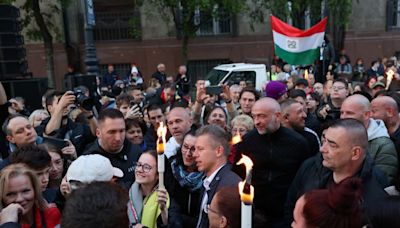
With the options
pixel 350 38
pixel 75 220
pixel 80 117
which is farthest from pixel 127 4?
pixel 75 220

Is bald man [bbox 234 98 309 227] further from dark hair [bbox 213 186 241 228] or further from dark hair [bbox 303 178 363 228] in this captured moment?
dark hair [bbox 303 178 363 228]

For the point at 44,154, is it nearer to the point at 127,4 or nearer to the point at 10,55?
the point at 10,55

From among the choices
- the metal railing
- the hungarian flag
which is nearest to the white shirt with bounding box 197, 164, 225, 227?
the hungarian flag

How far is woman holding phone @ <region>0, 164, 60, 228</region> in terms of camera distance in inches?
109

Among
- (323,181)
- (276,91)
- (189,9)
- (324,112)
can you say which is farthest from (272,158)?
(189,9)

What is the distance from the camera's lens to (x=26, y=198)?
2.79m

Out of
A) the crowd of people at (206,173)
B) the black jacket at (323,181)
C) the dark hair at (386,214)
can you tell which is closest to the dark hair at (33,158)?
the crowd of people at (206,173)

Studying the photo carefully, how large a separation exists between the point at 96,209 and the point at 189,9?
14.6m

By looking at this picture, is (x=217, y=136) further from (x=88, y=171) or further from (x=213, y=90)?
(x=213, y=90)

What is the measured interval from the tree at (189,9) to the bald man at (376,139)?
11.7 meters

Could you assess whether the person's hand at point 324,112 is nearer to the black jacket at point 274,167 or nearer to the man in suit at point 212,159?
the black jacket at point 274,167

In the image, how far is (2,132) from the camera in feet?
15.3

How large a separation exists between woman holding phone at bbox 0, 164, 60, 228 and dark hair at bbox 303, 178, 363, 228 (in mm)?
1646

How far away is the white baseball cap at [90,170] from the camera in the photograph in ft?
9.61
